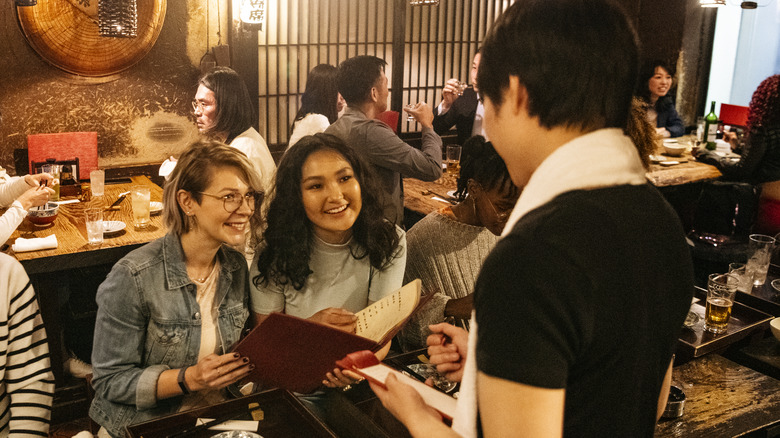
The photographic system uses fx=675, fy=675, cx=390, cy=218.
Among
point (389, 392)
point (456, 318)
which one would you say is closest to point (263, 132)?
point (456, 318)

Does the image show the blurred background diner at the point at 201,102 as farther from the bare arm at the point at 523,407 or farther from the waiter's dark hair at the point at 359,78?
the bare arm at the point at 523,407

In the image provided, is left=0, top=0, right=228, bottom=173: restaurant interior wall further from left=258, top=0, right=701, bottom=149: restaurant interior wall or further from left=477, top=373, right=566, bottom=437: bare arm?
left=477, top=373, right=566, bottom=437: bare arm

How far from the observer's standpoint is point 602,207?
2.95 ft

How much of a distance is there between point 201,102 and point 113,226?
2.98 ft

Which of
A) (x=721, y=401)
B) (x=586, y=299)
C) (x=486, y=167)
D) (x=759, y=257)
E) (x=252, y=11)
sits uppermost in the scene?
(x=252, y=11)

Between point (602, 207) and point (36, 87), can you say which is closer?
point (602, 207)

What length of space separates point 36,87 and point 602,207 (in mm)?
4668

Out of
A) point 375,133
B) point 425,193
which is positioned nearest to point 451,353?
point 375,133

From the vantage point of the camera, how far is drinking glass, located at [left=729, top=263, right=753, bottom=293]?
Result: 3104mm

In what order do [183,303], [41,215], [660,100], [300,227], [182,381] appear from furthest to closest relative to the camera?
[660,100] < [41,215] < [300,227] < [183,303] < [182,381]

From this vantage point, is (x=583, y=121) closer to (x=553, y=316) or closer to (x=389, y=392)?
(x=553, y=316)

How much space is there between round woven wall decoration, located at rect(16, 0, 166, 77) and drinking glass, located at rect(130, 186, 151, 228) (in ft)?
5.47

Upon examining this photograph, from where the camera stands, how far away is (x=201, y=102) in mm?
3939

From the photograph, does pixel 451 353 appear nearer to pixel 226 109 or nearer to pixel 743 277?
pixel 743 277
